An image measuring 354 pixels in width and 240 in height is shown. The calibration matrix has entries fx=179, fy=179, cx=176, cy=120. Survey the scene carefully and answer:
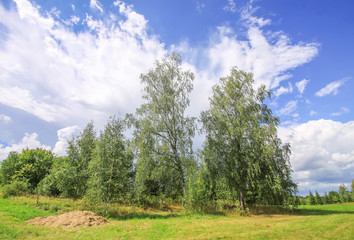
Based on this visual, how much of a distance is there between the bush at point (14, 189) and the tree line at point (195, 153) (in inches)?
130

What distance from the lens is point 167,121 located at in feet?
70.8

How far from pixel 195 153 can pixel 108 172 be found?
9503 mm

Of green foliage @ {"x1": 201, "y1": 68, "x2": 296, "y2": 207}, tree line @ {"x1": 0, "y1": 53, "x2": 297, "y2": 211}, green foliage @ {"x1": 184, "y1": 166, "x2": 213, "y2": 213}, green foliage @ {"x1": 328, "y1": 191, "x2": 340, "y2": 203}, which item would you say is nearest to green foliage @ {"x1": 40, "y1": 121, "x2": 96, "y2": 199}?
tree line @ {"x1": 0, "y1": 53, "x2": 297, "y2": 211}

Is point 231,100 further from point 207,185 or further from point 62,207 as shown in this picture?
point 62,207

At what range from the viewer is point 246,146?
20.8m

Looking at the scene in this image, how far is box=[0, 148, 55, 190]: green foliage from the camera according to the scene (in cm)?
3139

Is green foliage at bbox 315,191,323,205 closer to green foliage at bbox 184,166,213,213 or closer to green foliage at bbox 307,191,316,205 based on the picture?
green foliage at bbox 307,191,316,205

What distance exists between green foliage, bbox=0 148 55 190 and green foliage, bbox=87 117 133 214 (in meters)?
20.8

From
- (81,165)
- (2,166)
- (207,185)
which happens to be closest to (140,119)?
(81,165)

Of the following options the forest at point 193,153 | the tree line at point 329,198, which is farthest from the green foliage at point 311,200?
the forest at point 193,153

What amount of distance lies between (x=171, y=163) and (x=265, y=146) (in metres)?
10.5

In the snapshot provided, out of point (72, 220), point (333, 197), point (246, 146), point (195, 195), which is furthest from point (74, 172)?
point (333, 197)

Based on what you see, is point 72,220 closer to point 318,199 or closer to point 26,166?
point 26,166

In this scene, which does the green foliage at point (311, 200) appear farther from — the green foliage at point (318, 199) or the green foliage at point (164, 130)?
the green foliage at point (164, 130)
